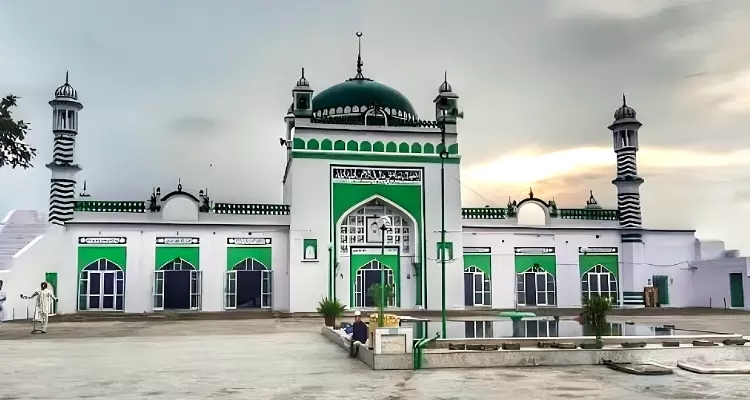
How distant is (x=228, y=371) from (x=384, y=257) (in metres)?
15.5

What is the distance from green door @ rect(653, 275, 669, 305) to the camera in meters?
26.0

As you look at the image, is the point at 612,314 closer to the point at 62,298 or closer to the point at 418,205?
the point at 418,205

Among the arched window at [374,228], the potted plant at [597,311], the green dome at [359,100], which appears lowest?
the potted plant at [597,311]

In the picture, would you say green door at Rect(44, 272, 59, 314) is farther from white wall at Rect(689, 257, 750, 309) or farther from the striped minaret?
white wall at Rect(689, 257, 750, 309)

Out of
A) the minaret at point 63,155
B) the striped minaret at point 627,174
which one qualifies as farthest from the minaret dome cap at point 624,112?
the minaret at point 63,155

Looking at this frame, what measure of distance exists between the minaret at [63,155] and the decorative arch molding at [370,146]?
7530 mm

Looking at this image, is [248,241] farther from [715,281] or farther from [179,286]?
[715,281]

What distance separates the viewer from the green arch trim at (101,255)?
22.6 m

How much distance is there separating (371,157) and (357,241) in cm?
301

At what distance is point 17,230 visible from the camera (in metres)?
23.2

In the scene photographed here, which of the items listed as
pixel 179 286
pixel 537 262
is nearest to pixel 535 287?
pixel 537 262

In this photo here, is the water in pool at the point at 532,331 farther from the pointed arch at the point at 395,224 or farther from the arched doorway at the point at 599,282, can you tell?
the arched doorway at the point at 599,282

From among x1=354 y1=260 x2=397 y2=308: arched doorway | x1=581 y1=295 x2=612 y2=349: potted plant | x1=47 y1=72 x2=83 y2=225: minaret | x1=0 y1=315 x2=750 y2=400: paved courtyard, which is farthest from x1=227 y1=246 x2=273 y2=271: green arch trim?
x1=581 y1=295 x2=612 y2=349: potted plant

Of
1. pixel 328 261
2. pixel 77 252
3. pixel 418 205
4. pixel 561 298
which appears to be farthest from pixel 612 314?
pixel 77 252
